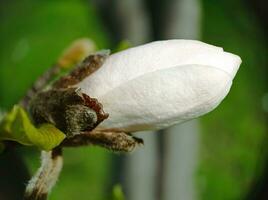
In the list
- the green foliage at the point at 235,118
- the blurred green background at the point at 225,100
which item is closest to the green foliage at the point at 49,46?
the blurred green background at the point at 225,100

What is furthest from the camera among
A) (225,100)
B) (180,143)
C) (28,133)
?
(225,100)

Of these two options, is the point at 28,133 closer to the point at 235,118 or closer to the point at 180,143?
the point at 180,143

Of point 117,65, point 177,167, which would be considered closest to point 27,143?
point 117,65

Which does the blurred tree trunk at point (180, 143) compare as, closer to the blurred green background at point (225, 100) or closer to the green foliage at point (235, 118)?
the blurred green background at point (225, 100)

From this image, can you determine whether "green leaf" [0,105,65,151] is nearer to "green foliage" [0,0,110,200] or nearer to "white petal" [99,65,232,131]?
"white petal" [99,65,232,131]

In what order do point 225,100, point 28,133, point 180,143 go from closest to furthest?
point 28,133 < point 180,143 < point 225,100

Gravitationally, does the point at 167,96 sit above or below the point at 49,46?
below

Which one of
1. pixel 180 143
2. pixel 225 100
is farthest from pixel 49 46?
pixel 180 143
